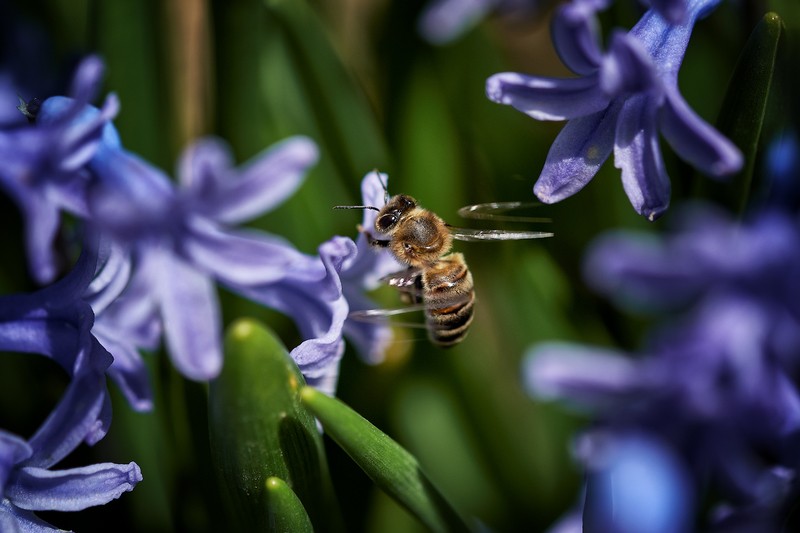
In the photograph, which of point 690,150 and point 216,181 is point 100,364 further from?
point 690,150

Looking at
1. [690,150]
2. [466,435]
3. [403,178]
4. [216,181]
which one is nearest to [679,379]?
[466,435]

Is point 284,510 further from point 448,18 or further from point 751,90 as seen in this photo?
point 448,18

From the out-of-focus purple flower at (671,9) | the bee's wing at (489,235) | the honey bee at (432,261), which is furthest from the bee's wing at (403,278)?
the out-of-focus purple flower at (671,9)

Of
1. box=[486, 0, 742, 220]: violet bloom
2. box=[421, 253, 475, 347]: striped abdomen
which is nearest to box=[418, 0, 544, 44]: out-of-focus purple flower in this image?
box=[421, 253, 475, 347]: striped abdomen

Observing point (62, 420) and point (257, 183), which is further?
point (257, 183)

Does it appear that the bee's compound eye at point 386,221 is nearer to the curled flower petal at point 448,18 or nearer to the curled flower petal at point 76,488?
the curled flower petal at point 76,488

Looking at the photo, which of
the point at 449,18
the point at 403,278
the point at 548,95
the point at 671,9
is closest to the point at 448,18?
the point at 449,18

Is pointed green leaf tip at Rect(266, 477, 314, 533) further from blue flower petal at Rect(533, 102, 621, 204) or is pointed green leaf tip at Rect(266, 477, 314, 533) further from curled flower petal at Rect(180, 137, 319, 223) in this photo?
blue flower petal at Rect(533, 102, 621, 204)
